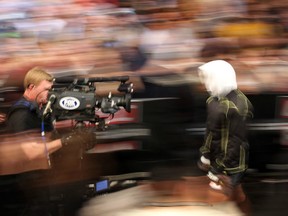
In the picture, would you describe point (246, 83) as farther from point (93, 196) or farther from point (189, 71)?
point (93, 196)

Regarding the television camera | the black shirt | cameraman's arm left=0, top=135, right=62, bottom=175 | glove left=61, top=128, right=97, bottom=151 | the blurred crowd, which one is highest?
the blurred crowd

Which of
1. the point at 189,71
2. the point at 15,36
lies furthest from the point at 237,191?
the point at 15,36

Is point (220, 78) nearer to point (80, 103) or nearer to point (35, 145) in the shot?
point (80, 103)

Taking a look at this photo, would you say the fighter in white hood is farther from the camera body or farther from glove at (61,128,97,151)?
glove at (61,128,97,151)

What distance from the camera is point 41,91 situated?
9.25 feet

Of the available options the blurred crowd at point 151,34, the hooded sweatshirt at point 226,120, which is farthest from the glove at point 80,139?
the blurred crowd at point 151,34

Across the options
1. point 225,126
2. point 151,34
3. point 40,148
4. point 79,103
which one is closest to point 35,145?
point 40,148

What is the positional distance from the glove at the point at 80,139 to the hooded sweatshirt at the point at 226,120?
0.76 metres

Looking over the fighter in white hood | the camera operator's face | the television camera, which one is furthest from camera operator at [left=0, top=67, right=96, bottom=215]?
Result: the fighter in white hood

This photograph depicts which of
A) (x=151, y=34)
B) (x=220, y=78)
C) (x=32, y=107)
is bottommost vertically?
(x=32, y=107)

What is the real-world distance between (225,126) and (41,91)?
1.15 m

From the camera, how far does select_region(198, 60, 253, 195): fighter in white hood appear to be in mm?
2805

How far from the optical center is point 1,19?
12.0 ft

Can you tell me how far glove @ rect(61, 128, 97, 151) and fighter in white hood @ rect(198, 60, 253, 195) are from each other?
0.76 m
